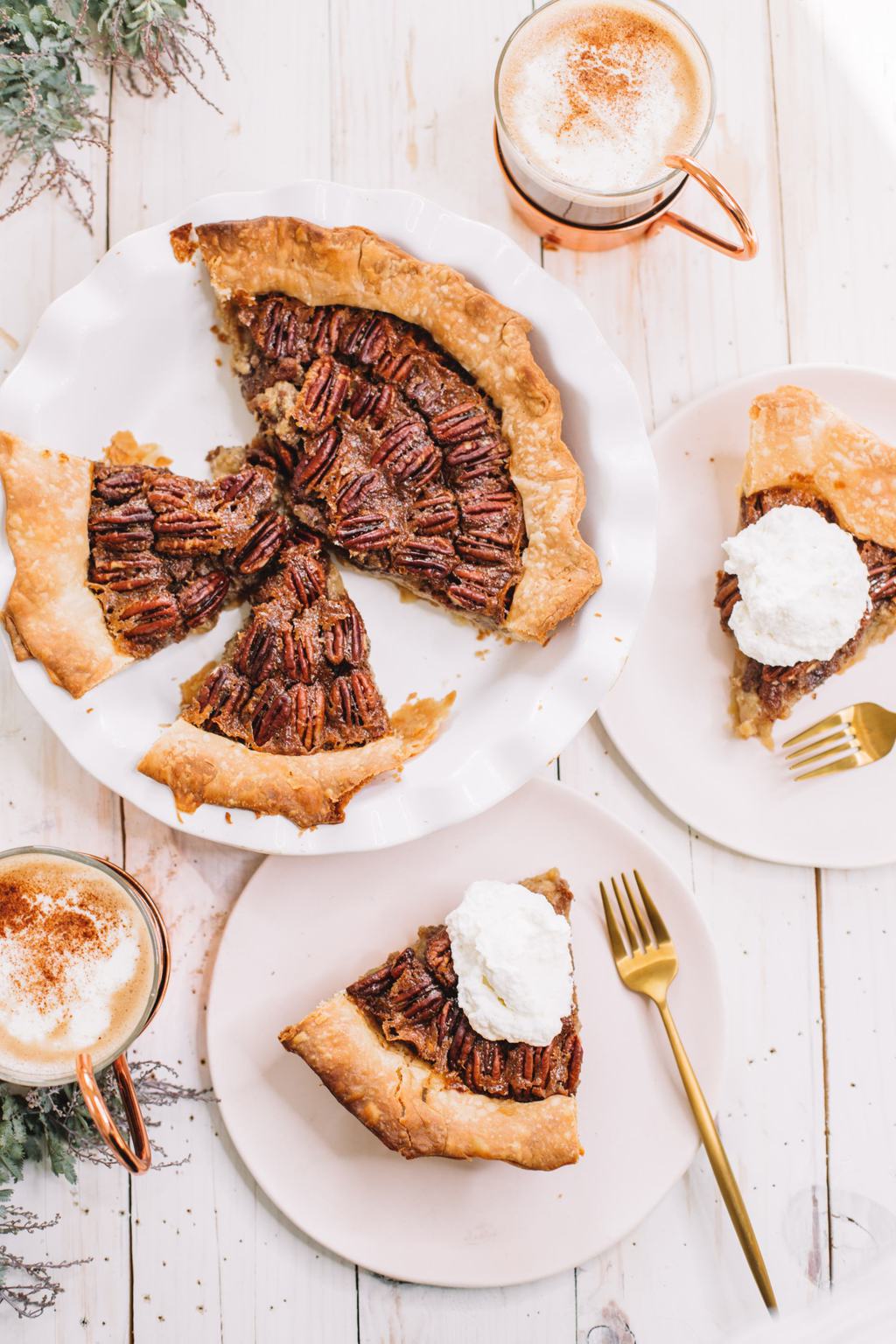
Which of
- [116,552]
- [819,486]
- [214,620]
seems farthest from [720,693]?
[116,552]

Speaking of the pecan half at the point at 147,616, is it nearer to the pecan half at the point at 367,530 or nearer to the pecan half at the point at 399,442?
the pecan half at the point at 367,530

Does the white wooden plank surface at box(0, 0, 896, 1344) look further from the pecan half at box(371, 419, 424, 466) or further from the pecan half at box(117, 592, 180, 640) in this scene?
the pecan half at box(371, 419, 424, 466)

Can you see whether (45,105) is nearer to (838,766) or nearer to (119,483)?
(119,483)

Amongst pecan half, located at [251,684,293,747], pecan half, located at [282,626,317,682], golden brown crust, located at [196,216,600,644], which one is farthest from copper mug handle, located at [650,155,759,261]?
pecan half, located at [251,684,293,747]

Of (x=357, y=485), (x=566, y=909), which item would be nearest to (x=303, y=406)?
(x=357, y=485)

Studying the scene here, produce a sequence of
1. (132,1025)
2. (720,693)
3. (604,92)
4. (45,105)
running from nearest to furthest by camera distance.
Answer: (132,1025) < (604,92) < (45,105) < (720,693)
